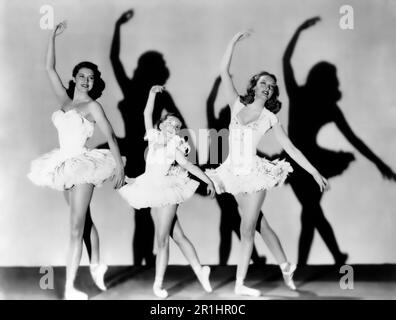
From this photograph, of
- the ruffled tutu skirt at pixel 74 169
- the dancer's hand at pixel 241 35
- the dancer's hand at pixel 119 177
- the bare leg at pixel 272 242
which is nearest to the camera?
the ruffled tutu skirt at pixel 74 169

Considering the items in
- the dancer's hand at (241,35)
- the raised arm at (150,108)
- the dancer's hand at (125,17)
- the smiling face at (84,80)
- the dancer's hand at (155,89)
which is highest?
the dancer's hand at (125,17)

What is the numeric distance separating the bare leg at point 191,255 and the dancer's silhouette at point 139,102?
30 cm

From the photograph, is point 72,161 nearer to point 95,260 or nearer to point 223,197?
point 95,260

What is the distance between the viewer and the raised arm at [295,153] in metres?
3.93

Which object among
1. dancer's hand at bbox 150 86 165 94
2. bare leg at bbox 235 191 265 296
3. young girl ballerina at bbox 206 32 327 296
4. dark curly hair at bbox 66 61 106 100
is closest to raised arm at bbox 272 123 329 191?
young girl ballerina at bbox 206 32 327 296

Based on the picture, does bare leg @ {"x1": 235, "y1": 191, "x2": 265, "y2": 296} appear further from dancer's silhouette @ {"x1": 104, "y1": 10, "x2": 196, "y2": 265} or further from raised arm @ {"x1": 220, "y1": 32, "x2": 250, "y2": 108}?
raised arm @ {"x1": 220, "y1": 32, "x2": 250, "y2": 108}

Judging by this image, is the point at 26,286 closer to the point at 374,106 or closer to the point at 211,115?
the point at 211,115

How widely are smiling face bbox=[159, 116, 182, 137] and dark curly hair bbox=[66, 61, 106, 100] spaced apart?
59 cm

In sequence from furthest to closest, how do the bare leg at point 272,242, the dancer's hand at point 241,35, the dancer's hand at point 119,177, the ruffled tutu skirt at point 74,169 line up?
the dancer's hand at point 241,35 < the bare leg at point 272,242 < the dancer's hand at point 119,177 < the ruffled tutu skirt at point 74,169

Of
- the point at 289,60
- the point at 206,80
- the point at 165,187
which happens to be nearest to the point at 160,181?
the point at 165,187

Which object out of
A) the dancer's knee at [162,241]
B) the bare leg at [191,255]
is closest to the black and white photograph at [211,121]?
the bare leg at [191,255]

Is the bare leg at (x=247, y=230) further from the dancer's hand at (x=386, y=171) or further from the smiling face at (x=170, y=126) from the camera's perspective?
the dancer's hand at (x=386, y=171)

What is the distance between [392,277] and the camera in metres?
4.10
